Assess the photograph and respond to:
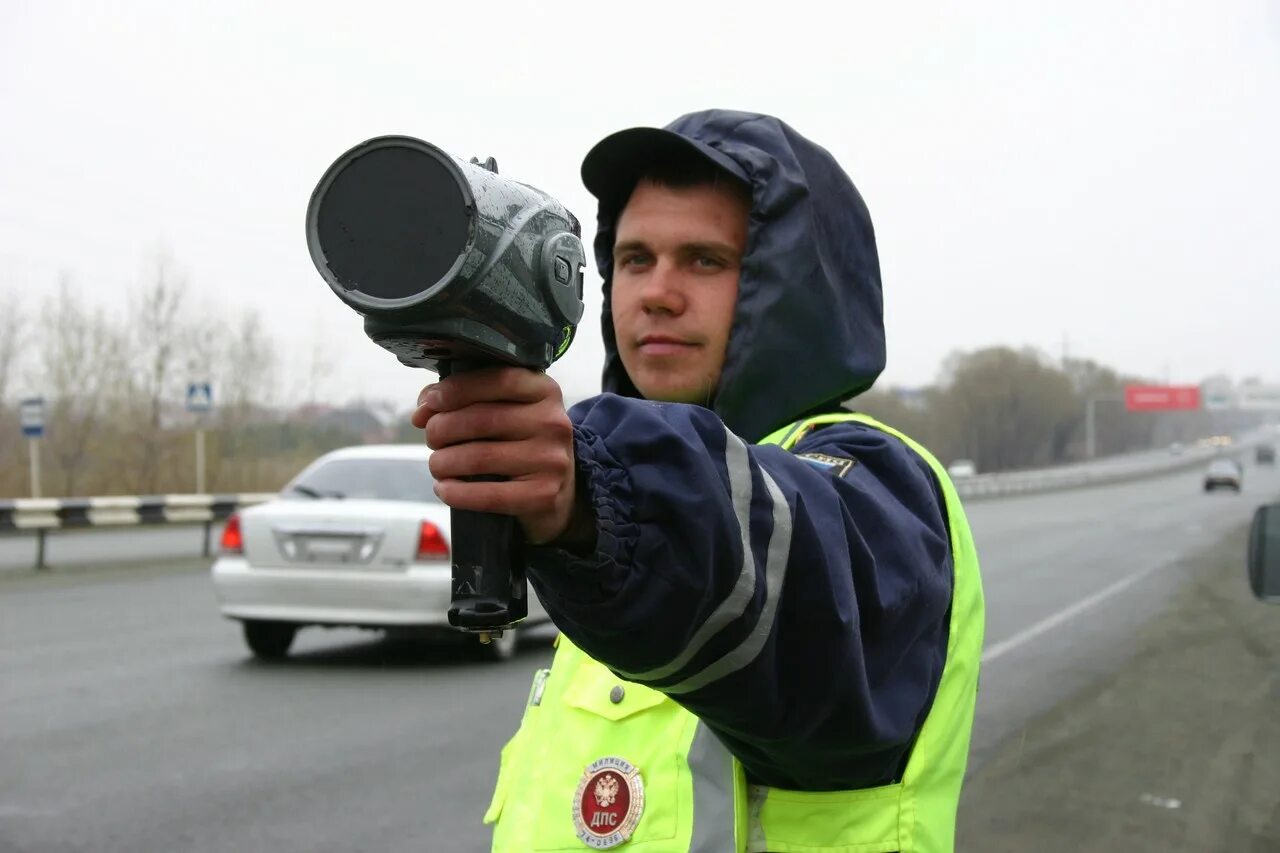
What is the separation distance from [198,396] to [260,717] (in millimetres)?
18183

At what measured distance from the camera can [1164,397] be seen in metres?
106

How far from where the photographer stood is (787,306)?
6.46 feet

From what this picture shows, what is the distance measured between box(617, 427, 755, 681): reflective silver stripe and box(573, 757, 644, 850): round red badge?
472mm

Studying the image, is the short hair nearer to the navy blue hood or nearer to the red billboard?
the navy blue hood

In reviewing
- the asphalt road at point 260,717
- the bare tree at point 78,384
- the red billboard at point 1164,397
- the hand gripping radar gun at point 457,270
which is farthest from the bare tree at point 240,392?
the red billboard at point 1164,397

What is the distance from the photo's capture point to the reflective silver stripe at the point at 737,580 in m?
1.32

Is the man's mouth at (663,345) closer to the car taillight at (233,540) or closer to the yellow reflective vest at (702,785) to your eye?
the yellow reflective vest at (702,785)

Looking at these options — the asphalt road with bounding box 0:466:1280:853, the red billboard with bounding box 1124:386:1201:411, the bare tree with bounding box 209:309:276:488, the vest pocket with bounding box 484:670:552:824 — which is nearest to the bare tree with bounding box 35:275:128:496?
the bare tree with bounding box 209:309:276:488

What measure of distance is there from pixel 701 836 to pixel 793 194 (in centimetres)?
96

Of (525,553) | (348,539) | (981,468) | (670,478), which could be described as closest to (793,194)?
(670,478)

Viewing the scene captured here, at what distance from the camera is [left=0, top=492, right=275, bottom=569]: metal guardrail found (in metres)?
15.8

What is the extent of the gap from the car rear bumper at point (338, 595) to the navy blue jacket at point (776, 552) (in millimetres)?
7044

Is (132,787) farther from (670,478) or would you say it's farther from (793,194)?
(670,478)

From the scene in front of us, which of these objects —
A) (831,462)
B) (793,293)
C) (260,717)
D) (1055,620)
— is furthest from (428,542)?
(831,462)
